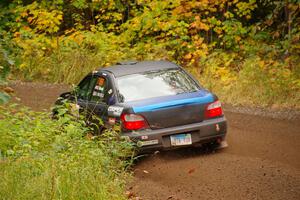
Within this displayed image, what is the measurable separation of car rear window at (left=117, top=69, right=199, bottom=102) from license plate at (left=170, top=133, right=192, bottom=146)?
0.77 meters

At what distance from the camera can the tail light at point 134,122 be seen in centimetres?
899

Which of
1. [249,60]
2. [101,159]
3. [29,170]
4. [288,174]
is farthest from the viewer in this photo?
[249,60]

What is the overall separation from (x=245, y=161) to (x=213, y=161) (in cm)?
51

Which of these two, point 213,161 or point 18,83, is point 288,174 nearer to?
point 213,161

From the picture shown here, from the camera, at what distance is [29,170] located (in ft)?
21.4

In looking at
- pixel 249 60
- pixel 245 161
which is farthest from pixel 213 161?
pixel 249 60

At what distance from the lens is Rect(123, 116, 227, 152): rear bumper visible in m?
8.98

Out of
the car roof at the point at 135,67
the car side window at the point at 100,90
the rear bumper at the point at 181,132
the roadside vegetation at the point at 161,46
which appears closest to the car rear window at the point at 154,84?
the car roof at the point at 135,67

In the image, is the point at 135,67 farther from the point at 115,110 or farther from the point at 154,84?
the point at 115,110

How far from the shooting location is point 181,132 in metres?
9.14

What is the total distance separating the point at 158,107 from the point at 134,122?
45cm

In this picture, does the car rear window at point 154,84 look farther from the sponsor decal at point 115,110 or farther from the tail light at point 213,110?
the tail light at point 213,110

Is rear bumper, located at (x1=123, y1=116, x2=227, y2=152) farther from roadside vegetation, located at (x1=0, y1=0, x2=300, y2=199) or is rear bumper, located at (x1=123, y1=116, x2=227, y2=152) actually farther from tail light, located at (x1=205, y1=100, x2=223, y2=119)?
roadside vegetation, located at (x1=0, y1=0, x2=300, y2=199)

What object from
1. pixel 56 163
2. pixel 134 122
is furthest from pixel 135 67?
pixel 56 163
